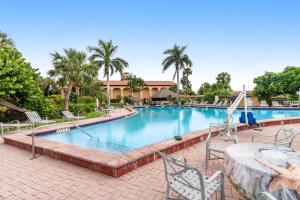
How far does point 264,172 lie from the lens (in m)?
2.04

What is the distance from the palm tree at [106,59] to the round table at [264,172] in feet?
72.1

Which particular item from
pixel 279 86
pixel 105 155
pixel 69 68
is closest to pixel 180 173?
pixel 105 155

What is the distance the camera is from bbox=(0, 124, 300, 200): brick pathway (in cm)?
292

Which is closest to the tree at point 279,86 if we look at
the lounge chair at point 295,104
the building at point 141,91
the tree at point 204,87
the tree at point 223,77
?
the lounge chair at point 295,104

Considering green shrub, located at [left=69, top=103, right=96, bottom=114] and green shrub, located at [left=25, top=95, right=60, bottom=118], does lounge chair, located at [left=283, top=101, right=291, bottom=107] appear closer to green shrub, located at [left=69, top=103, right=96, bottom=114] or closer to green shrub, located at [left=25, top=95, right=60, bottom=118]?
green shrub, located at [left=69, top=103, right=96, bottom=114]

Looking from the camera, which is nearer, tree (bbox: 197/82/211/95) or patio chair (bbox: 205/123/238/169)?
patio chair (bbox: 205/123/238/169)

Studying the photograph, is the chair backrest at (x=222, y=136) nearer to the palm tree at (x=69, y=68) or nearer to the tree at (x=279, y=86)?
the palm tree at (x=69, y=68)

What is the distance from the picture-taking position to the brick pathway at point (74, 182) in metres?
2.92

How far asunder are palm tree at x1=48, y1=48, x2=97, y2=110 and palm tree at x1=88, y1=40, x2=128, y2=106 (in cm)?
619

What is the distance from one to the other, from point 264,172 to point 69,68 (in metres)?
Result: 17.1

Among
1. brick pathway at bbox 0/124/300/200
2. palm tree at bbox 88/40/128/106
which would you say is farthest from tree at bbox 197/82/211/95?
brick pathway at bbox 0/124/300/200

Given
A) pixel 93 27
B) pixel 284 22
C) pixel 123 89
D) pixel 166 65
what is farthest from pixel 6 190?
pixel 123 89

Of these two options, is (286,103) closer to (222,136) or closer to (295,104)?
(295,104)

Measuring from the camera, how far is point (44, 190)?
3.09 metres
